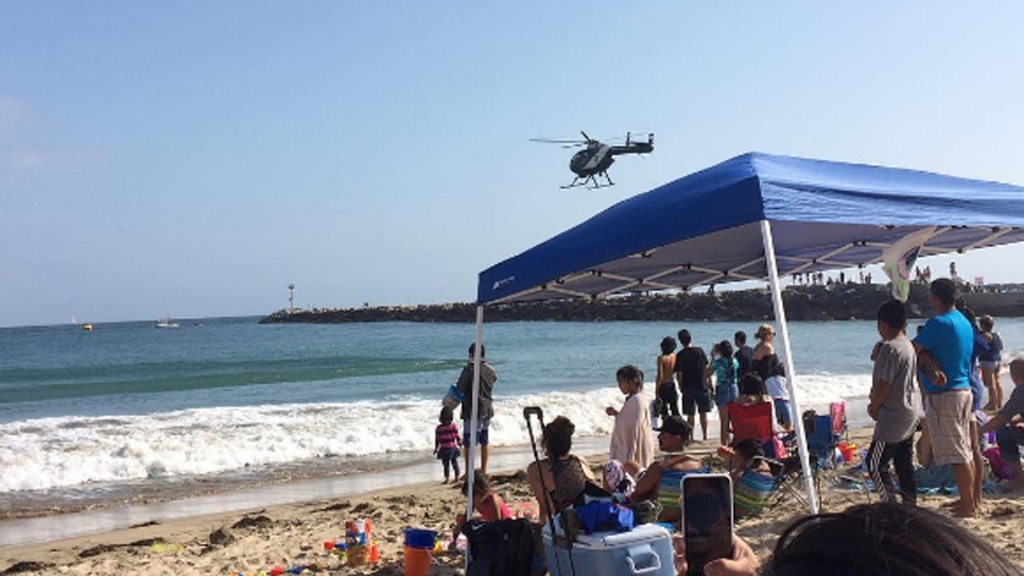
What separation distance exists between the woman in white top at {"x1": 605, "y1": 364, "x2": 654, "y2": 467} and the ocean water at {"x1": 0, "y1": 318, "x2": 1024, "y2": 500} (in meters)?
6.56

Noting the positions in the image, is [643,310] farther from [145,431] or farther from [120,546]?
[120,546]

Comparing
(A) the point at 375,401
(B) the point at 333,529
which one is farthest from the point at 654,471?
(A) the point at 375,401

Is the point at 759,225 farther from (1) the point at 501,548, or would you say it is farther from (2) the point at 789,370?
(1) the point at 501,548

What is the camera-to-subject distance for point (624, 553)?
12.7 feet

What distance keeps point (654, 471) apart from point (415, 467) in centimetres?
714

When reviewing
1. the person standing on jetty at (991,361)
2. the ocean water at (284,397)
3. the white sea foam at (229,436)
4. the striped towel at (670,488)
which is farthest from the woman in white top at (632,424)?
the white sea foam at (229,436)

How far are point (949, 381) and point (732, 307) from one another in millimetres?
57143

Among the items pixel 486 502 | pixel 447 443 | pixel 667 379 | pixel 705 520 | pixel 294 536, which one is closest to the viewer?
pixel 705 520

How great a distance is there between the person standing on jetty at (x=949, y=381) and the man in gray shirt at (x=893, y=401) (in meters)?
0.13

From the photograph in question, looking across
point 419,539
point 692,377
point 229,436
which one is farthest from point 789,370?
point 229,436

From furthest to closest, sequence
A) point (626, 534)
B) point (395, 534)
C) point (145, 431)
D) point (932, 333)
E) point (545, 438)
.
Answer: point (145, 431) < point (395, 534) < point (932, 333) < point (545, 438) < point (626, 534)

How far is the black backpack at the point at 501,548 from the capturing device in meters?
4.80

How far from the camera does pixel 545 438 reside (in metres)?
5.15

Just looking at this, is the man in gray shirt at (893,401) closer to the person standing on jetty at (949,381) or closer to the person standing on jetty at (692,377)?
the person standing on jetty at (949,381)
